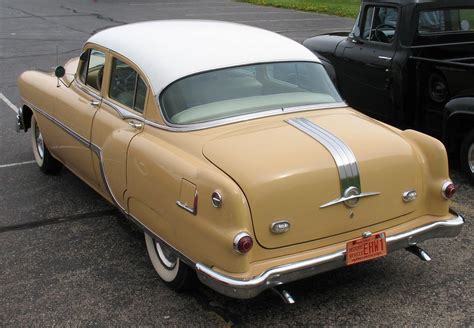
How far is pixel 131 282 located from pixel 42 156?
8.74 ft

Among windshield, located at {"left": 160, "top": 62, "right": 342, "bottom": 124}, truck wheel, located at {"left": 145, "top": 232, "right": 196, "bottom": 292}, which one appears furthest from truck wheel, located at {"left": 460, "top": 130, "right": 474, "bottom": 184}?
truck wheel, located at {"left": 145, "top": 232, "right": 196, "bottom": 292}

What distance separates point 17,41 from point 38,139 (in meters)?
10.1

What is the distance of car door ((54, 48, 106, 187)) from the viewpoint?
182 inches

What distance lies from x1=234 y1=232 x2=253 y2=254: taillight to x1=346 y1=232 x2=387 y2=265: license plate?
2.09ft

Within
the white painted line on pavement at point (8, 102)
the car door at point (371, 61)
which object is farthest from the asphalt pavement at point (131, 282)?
the white painted line on pavement at point (8, 102)

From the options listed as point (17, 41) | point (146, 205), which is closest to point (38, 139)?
point (146, 205)

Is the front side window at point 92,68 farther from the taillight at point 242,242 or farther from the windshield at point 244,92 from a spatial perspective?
the taillight at point 242,242

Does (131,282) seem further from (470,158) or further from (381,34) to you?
(381,34)

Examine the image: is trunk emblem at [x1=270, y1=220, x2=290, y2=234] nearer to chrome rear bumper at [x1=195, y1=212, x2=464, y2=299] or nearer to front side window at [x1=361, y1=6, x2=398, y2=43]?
chrome rear bumper at [x1=195, y1=212, x2=464, y2=299]

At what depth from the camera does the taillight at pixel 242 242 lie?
3039 mm

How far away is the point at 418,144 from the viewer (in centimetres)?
378

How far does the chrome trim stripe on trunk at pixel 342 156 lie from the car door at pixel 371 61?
2.97 m

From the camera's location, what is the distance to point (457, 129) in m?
5.68

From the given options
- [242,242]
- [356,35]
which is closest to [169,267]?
[242,242]
